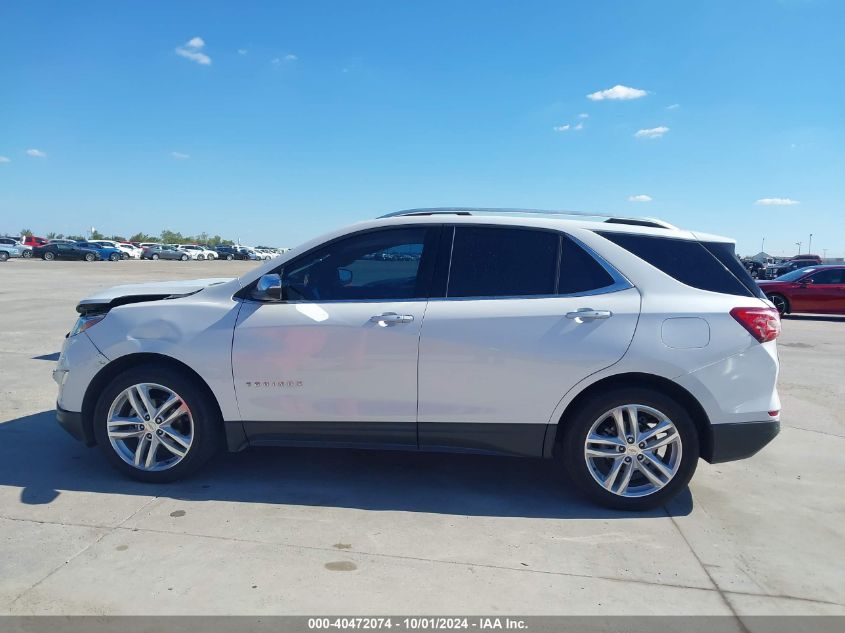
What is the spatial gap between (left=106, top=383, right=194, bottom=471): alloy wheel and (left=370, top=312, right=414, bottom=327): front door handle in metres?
1.38

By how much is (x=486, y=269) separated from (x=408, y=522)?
1627 mm

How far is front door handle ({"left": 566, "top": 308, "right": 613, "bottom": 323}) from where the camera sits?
3.81 meters

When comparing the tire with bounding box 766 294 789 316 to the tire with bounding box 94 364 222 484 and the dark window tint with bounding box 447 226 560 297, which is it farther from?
the tire with bounding box 94 364 222 484

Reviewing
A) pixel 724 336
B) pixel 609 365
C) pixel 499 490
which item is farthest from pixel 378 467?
pixel 724 336

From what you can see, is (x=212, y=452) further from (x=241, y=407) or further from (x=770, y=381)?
(x=770, y=381)

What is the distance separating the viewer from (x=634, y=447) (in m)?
3.87

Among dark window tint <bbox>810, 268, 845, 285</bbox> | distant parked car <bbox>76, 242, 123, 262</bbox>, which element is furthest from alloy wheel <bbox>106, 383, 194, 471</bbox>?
distant parked car <bbox>76, 242, 123, 262</bbox>

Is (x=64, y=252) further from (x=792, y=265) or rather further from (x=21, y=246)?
(x=792, y=265)

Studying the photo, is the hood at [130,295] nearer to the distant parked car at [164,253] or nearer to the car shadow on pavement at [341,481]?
the car shadow on pavement at [341,481]

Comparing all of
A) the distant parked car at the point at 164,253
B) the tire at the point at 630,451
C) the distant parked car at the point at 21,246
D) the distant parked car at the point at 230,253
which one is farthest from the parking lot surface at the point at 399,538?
the distant parked car at the point at 230,253

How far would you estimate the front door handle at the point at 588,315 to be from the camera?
3.81 metres

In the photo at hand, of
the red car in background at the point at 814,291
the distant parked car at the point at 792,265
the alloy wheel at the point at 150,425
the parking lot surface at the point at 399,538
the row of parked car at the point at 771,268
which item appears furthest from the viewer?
the distant parked car at the point at 792,265

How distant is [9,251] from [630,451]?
2158 inches

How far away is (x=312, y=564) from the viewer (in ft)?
10.7
